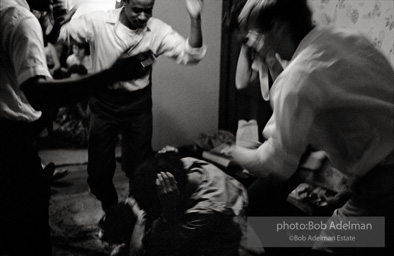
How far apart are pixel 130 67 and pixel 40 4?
288 millimetres

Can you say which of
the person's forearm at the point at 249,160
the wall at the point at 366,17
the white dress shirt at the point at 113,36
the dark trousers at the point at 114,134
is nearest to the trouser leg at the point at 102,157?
the dark trousers at the point at 114,134

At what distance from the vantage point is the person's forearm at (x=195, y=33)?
0.99 meters

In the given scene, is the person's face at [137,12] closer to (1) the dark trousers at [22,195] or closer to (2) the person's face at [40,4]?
(2) the person's face at [40,4]

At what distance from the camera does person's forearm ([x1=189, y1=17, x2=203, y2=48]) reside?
99 centimetres

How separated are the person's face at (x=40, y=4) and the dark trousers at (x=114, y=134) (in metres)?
0.27

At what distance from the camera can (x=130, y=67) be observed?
0.95 meters

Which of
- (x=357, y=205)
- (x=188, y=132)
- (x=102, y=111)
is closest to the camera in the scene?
(x=357, y=205)

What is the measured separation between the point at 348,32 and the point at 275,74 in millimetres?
217

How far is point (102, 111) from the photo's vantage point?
1.02 m

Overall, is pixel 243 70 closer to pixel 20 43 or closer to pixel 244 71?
pixel 244 71

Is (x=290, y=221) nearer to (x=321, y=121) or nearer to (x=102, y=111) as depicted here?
(x=321, y=121)

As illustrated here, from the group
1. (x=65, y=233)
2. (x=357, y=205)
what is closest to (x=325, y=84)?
(x=357, y=205)

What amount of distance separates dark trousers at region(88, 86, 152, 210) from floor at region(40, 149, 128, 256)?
0.03m

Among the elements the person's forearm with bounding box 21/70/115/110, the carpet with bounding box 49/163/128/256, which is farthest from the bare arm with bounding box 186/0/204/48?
A: the carpet with bounding box 49/163/128/256
